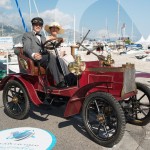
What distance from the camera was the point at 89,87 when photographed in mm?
3824

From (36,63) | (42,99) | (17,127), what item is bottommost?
(17,127)

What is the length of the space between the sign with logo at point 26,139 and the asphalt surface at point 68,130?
0.43 ft

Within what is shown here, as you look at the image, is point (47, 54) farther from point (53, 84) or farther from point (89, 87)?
point (89, 87)

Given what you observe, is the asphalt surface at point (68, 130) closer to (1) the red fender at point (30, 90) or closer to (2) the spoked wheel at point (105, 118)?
(2) the spoked wheel at point (105, 118)

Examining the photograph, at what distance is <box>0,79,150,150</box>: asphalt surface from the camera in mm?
3598

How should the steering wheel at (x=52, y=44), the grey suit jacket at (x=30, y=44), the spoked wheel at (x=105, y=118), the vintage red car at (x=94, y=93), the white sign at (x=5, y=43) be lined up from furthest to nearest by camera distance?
the white sign at (x=5, y=43) → the grey suit jacket at (x=30, y=44) → the steering wheel at (x=52, y=44) → the vintage red car at (x=94, y=93) → the spoked wheel at (x=105, y=118)

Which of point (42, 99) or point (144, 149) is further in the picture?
point (42, 99)

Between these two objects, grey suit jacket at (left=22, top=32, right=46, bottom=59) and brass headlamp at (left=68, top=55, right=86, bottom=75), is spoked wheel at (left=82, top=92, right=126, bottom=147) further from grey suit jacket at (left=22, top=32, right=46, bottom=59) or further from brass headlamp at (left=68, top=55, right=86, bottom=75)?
grey suit jacket at (left=22, top=32, right=46, bottom=59)

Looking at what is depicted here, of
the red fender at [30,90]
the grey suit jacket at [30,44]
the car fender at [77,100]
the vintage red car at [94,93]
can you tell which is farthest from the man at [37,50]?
the car fender at [77,100]

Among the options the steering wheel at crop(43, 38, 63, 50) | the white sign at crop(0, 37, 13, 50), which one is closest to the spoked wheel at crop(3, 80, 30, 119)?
the steering wheel at crop(43, 38, 63, 50)

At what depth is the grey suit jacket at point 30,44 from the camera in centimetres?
456

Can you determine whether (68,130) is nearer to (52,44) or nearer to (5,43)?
(52,44)

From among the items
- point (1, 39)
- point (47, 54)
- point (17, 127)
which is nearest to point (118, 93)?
point (47, 54)

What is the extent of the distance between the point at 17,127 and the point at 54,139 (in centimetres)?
85
